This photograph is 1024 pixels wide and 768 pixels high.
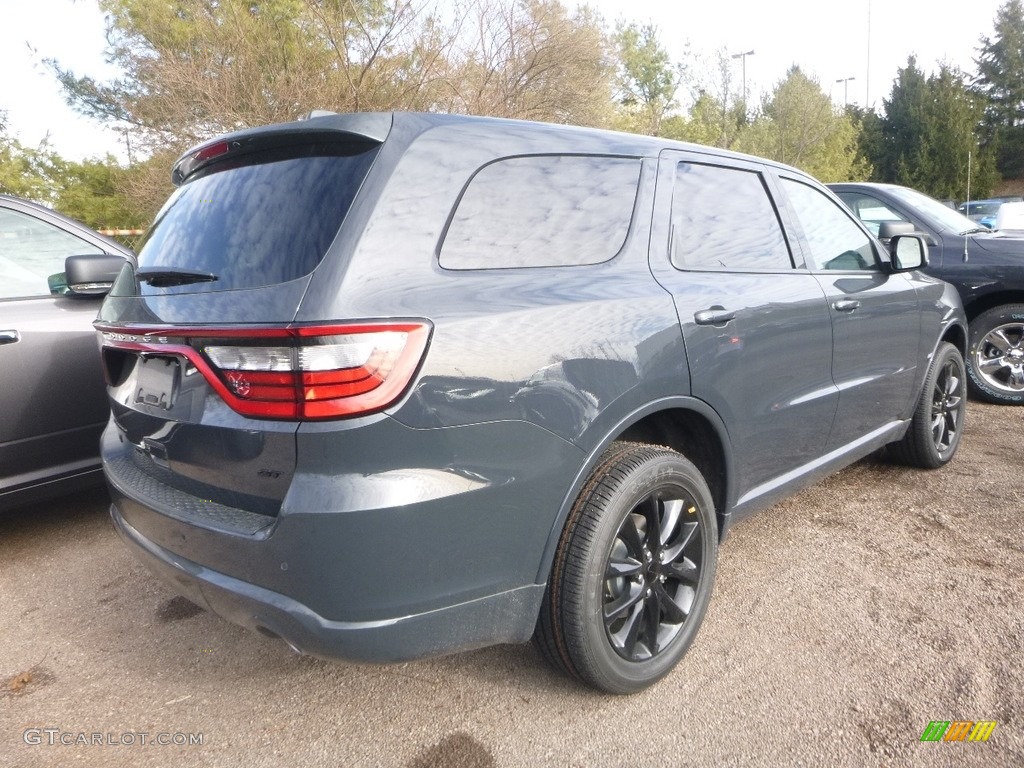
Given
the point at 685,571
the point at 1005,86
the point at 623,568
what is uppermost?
the point at 1005,86

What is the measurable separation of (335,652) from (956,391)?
3.97 metres

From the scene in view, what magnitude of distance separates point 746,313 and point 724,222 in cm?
40

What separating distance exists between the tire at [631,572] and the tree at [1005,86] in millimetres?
48590

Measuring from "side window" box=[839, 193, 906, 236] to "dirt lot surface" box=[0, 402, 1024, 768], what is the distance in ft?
11.6

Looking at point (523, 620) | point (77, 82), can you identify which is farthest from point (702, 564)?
point (77, 82)

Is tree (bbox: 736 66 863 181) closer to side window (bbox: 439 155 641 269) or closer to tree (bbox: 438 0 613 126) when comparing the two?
tree (bbox: 438 0 613 126)

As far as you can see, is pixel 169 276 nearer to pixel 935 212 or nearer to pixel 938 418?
pixel 938 418

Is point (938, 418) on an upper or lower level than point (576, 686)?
upper

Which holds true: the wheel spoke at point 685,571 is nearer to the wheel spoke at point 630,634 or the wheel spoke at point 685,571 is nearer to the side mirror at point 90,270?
the wheel spoke at point 630,634

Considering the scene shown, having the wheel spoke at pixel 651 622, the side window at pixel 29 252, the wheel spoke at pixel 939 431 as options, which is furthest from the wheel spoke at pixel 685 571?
the side window at pixel 29 252

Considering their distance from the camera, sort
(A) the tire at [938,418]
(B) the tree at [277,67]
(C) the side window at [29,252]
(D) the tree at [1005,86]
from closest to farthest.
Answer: (C) the side window at [29,252] → (A) the tire at [938,418] → (B) the tree at [277,67] → (D) the tree at [1005,86]

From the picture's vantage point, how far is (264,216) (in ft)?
6.45

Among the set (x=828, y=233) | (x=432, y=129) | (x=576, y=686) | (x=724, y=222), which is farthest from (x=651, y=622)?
(x=828, y=233)

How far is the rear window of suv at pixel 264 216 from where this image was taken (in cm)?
182
